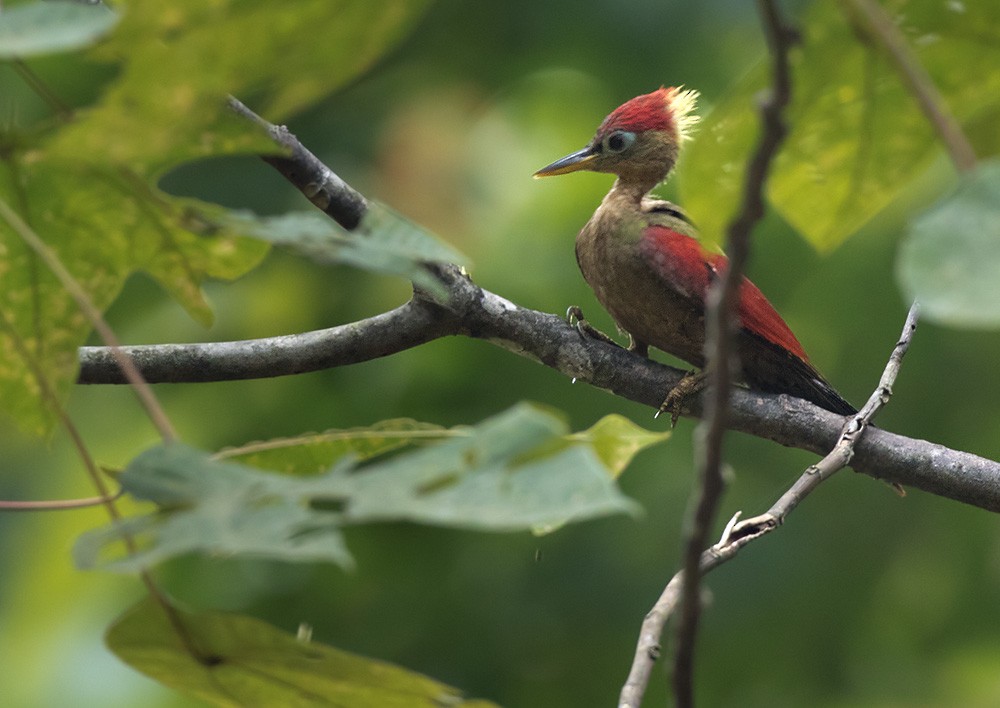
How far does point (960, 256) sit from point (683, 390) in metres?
1.79

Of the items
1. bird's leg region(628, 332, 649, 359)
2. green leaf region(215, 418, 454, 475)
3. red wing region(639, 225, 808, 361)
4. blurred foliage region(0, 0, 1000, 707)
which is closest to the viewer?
green leaf region(215, 418, 454, 475)

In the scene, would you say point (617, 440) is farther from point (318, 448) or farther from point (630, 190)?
point (630, 190)

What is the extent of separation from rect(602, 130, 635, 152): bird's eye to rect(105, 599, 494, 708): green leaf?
2.46m

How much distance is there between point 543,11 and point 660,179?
2.23 meters

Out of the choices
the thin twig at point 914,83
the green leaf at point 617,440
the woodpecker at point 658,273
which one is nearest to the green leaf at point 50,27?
the thin twig at point 914,83

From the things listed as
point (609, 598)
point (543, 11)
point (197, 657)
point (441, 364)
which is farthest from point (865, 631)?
point (197, 657)

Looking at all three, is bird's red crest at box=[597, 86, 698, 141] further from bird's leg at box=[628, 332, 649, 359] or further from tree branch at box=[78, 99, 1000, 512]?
tree branch at box=[78, 99, 1000, 512]

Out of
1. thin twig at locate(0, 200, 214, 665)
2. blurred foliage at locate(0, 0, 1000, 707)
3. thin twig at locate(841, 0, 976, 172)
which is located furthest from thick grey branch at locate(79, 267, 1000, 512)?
blurred foliage at locate(0, 0, 1000, 707)

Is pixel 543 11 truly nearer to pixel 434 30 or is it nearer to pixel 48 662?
pixel 434 30

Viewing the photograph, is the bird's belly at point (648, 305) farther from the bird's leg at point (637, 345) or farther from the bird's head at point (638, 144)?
the bird's head at point (638, 144)

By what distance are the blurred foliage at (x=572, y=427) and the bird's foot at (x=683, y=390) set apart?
1.83m

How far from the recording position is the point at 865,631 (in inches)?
197

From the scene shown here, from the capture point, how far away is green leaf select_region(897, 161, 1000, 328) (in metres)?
0.71

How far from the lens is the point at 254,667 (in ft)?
3.45
